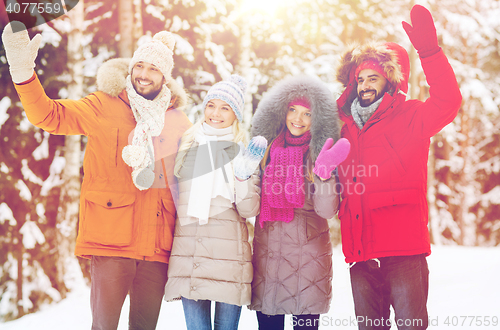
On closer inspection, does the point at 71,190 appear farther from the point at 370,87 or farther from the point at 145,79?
the point at 370,87

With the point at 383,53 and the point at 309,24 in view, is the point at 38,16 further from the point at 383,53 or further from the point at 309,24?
the point at 309,24

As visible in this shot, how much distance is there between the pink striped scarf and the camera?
2822mm

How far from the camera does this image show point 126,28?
17.3 ft

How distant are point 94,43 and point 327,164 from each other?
5.28 metres

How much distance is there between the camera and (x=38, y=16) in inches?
209

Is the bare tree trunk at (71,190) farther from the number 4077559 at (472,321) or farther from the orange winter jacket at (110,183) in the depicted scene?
the number 4077559 at (472,321)

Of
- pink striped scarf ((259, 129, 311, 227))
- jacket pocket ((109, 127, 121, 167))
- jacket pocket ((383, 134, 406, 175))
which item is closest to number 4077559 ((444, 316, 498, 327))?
jacket pocket ((383, 134, 406, 175))

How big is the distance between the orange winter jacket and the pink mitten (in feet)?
4.02

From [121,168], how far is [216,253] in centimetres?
98

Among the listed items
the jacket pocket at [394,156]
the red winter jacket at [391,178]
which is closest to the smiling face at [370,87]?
the red winter jacket at [391,178]

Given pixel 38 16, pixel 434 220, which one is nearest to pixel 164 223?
pixel 38 16

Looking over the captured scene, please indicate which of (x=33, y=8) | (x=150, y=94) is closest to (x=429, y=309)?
(x=150, y=94)

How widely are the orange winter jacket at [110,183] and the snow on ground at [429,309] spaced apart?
232 centimetres

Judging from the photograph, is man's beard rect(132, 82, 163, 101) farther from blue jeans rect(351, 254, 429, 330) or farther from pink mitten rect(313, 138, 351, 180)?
blue jeans rect(351, 254, 429, 330)
